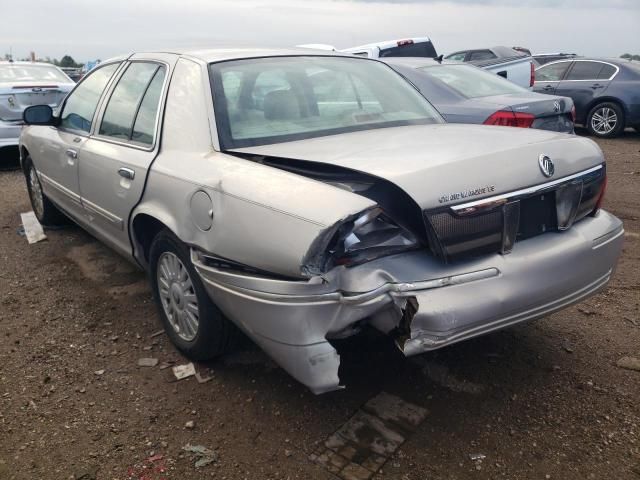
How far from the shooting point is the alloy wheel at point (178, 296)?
2975mm

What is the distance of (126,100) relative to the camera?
3.66 meters

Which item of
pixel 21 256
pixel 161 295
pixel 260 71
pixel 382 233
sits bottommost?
pixel 21 256

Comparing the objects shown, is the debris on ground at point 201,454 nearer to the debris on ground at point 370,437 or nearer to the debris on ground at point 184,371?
the debris on ground at point 370,437

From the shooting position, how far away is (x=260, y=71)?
10.5ft

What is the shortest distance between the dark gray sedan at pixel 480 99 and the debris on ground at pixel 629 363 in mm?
2966

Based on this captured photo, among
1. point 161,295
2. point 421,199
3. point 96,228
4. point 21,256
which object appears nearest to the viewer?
point 421,199

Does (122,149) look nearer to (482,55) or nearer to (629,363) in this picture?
(629,363)

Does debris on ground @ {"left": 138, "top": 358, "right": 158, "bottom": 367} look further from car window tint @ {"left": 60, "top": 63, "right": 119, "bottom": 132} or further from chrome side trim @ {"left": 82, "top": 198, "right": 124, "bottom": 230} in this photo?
car window tint @ {"left": 60, "top": 63, "right": 119, "bottom": 132}

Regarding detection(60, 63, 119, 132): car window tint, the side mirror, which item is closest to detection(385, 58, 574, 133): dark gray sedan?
detection(60, 63, 119, 132): car window tint

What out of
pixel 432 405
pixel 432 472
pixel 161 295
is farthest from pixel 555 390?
pixel 161 295

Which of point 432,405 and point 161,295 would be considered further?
point 161,295

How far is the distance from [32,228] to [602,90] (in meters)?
9.79

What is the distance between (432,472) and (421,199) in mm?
1056

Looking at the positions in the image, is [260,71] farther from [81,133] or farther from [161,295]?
[81,133]
